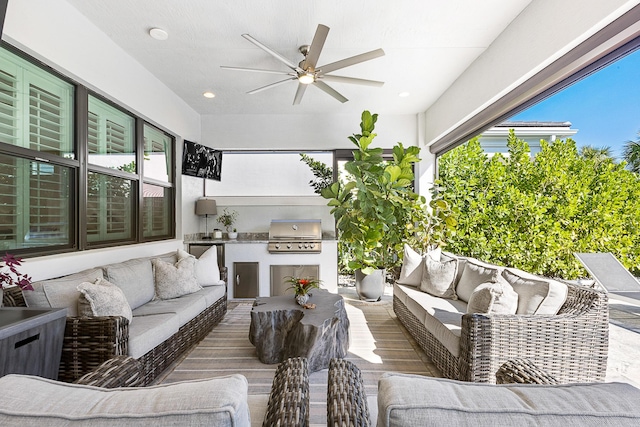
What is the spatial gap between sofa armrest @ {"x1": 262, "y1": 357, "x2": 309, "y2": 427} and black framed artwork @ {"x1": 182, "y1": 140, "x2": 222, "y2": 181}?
4198mm

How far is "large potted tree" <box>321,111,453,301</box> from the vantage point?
14.3ft

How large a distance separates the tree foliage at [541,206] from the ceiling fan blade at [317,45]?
2.75 metres

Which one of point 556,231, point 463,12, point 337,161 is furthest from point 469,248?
point 463,12

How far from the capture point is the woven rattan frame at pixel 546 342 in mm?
1988

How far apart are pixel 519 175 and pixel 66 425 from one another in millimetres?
4812

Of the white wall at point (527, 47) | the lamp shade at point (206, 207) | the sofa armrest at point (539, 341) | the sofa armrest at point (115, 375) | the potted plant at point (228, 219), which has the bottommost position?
the sofa armrest at point (539, 341)

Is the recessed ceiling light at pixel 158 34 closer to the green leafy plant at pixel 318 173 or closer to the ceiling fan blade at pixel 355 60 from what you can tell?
the ceiling fan blade at pixel 355 60

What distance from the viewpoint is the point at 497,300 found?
2.17 meters

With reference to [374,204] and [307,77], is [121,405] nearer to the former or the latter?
[307,77]

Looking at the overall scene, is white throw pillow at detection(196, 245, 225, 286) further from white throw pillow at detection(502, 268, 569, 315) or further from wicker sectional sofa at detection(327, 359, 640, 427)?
wicker sectional sofa at detection(327, 359, 640, 427)

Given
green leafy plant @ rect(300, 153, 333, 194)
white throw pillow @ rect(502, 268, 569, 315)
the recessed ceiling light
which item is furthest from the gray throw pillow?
the recessed ceiling light

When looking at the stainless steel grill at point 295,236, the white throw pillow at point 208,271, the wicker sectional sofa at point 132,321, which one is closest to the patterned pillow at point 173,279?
the wicker sectional sofa at point 132,321

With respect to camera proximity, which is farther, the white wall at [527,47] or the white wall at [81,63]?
the white wall at [81,63]

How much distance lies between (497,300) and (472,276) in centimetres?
84
